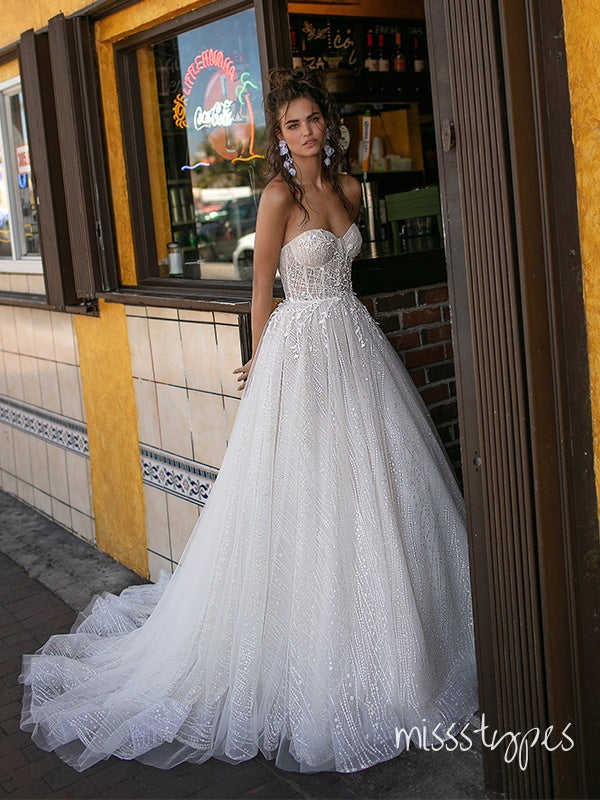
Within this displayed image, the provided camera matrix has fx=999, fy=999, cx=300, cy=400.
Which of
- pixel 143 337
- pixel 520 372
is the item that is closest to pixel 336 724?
pixel 520 372

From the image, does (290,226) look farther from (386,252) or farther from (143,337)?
(143,337)

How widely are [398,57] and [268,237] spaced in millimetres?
2761

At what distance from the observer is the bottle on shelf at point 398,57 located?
19.0 ft

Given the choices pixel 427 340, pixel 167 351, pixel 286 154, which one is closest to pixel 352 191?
pixel 286 154

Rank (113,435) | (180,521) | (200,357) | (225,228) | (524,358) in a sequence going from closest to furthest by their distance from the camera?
(524,358) < (200,357) < (180,521) < (225,228) < (113,435)

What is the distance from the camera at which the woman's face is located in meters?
3.54

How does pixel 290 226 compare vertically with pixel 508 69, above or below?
below

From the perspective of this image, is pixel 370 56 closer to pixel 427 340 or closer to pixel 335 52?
pixel 335 52

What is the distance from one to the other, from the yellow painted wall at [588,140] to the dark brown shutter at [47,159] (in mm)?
3456

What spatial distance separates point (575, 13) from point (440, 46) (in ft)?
1.36

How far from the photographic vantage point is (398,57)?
5.81 m

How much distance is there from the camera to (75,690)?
3.82m

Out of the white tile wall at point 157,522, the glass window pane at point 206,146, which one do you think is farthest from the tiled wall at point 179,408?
the glass window pane at point 206,146

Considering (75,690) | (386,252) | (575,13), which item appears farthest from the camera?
(386,252)
